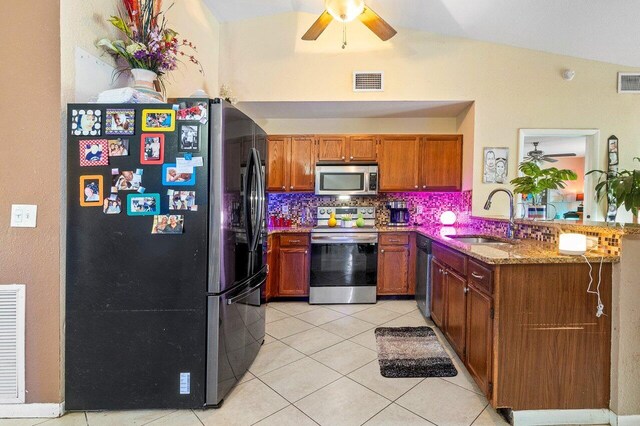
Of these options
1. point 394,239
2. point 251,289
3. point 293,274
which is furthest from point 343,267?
point 251,289

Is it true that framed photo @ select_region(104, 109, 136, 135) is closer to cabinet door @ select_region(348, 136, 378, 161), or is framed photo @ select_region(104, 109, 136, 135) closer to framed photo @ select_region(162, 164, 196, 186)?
framed photo @ select_region(162, 164, 196, 186)

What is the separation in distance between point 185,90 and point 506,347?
11.3ft

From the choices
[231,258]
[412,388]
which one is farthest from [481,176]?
[231,258]

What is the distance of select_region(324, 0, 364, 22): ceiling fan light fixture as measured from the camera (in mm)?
2498

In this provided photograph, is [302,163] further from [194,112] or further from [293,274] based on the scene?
[194,112]

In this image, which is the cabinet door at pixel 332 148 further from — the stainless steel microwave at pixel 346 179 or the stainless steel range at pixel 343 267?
the stainless steel range at pixel 343 267

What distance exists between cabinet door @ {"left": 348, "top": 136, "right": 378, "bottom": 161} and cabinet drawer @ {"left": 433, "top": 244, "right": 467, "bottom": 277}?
1.63m

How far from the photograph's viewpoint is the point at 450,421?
173 centimetres

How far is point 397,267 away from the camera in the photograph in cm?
385

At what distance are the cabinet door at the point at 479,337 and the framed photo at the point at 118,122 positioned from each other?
2372 mm

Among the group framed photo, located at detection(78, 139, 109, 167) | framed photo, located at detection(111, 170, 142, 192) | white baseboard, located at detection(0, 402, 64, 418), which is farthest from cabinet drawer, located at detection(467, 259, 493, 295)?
white baseboard, located at detection(0, 402, 64, 418)

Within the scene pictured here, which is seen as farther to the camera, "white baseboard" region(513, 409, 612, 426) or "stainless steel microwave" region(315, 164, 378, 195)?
"stainless steel microwave" region(315, 164, 378, 195)

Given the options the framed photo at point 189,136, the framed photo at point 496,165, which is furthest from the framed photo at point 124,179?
the framed photo at point 496,165

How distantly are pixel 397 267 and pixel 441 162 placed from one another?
157 centimetres
